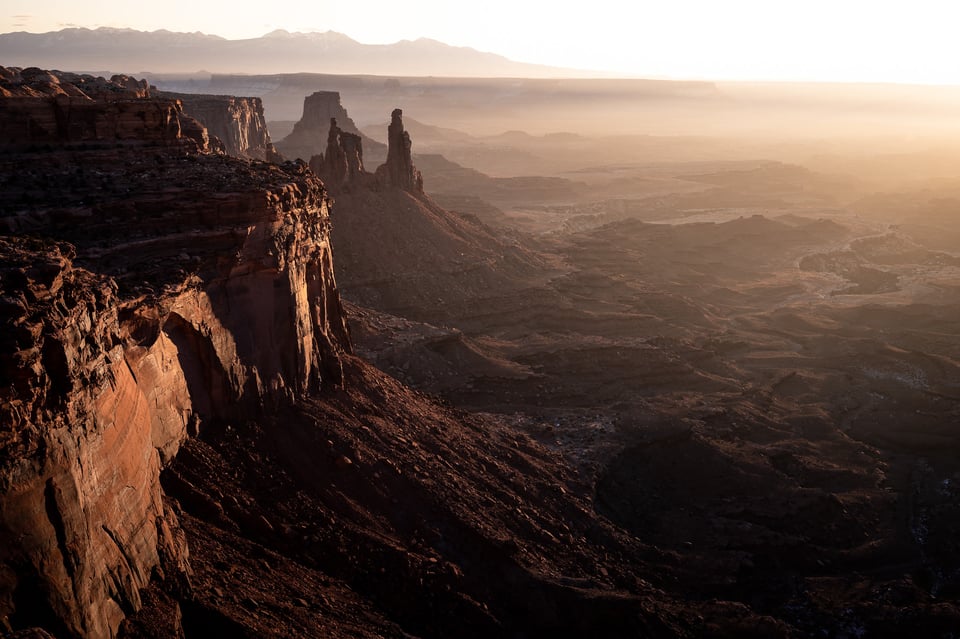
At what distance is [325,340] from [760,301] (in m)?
57.1

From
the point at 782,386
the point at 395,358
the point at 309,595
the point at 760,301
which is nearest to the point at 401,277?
the point at 395,358

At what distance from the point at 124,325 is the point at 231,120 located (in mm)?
88752

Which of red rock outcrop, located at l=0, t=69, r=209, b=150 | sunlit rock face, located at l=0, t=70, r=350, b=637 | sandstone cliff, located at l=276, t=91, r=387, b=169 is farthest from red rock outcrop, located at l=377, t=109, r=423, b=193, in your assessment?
sandstone cliff, located at l=276, t=91, r=387, b=169

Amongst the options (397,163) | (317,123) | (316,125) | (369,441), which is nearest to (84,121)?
(369,441)

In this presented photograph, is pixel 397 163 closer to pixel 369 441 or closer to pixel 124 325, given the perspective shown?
pixel 369 441

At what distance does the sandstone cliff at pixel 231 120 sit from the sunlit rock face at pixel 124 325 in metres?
62.0

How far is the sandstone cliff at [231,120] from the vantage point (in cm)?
9806

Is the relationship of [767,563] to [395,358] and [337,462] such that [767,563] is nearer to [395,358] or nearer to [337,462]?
[337,462]

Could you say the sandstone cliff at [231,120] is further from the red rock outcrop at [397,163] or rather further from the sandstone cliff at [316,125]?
the red rock outcrop at [397,163]

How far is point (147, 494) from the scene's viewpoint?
727 inches

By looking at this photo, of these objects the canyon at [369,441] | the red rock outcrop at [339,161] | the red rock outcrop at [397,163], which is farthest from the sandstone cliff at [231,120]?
the canyon at [369,441]

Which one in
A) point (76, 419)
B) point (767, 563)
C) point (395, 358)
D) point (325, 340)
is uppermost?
point (76, 419)

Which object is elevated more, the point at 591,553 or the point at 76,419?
the point at 76,419

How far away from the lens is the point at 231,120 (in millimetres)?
102250
